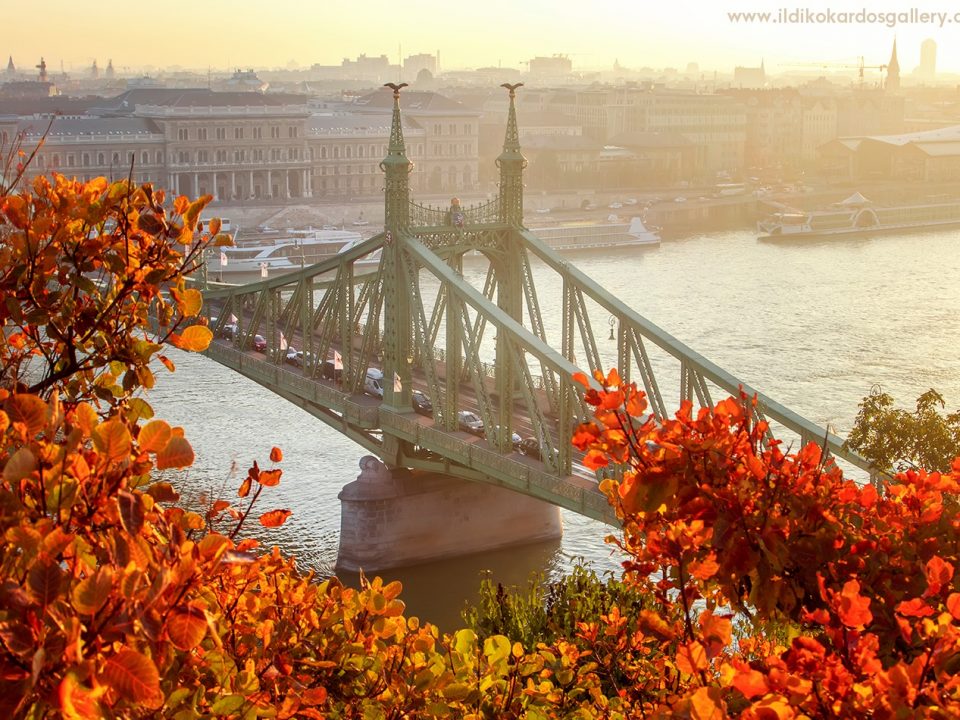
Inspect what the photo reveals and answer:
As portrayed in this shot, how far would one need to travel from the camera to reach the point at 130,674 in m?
2.47

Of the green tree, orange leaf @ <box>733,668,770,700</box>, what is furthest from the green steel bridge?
orange leaf @ <box>733,668,770,700</box>

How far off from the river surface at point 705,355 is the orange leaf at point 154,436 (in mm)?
8155

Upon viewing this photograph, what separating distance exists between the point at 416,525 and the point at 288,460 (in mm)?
4321

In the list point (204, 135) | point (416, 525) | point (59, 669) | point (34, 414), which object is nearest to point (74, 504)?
point (34, 414)

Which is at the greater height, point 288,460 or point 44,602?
point 44,602

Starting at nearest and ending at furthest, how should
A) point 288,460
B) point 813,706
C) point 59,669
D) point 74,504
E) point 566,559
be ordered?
point 59,669 → point 74,504 → point 813,706 → point 566,559 → point 288,460

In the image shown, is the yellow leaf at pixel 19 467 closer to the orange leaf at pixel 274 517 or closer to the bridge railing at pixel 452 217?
the orange leaf at pixel 274 517

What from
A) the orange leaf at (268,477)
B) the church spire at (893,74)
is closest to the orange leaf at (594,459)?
the orange leaf at (268,477)

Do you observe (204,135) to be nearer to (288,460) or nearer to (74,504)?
(288,460)

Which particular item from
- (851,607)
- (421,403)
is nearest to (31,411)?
(851,607)

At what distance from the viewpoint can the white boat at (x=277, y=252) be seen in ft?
136

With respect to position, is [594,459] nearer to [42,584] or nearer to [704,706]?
[704,706]

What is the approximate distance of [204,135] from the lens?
54625 millimetres

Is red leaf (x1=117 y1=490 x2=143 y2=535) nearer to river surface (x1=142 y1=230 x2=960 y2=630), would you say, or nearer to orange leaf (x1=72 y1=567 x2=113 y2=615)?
orange leaf (x1=72 y1=567 x2=113 y2=615)
